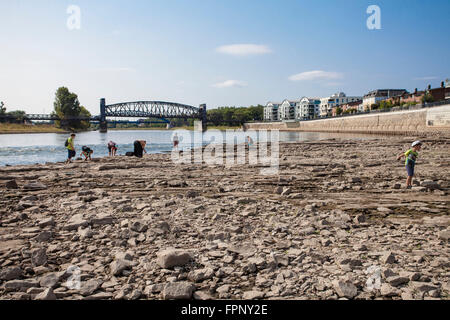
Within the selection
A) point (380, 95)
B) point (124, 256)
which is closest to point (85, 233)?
point (124, 256)

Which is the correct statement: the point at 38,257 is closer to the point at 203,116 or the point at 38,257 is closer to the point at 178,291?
the point at 178,291

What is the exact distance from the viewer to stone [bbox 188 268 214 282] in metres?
4.19

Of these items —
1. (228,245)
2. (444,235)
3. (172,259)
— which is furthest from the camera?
(444,235)

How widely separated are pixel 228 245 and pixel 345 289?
2.10 meters

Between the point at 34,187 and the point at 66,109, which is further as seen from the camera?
the point at 66,109

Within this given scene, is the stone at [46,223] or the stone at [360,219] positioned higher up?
the stone at [46,223]

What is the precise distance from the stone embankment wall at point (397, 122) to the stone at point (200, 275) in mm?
53013

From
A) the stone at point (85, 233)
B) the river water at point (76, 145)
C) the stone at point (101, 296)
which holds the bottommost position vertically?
the stone at point (101, 296)

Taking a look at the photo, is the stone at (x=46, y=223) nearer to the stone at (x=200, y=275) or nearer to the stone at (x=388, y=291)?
the stone at (x=200, y=275)

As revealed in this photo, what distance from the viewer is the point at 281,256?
15.4 ft

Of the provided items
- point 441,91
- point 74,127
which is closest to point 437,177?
point 441,91

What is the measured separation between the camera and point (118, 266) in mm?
4387

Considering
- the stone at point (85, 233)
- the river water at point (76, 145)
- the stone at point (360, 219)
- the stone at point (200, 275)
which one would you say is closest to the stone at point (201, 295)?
the stone at point (200, 275)

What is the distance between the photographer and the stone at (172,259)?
4488 millimetres
